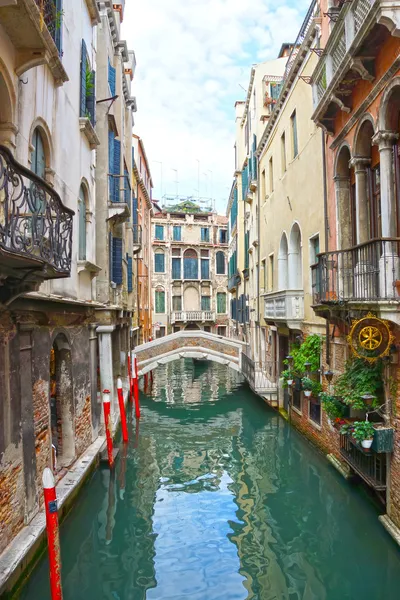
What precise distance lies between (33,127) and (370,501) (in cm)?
705

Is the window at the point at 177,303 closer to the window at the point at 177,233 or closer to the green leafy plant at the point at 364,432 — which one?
the window at the point at 177,233

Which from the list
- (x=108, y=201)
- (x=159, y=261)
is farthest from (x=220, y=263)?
(x=108, y=201)

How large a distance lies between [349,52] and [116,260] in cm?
784

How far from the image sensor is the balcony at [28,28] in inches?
185

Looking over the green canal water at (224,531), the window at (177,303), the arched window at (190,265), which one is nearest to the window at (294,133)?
the green canal water at (224,531)

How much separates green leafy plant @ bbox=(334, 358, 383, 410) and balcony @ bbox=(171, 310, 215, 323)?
98.1ft

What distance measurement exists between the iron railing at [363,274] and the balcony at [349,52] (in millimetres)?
2314

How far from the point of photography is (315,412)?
1091cm

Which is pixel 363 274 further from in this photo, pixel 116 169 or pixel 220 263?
pixel 220 263

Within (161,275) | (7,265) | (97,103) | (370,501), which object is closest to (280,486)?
(370,501)

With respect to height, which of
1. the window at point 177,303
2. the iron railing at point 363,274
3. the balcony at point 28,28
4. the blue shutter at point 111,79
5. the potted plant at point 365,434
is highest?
the blue shutter at point 111,79

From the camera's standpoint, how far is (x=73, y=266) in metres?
8.89

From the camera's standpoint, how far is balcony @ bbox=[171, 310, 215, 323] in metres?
37.3

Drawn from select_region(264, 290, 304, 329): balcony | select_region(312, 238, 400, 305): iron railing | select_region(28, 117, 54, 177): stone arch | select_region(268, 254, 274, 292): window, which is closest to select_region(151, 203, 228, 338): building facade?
select_region(268, 254, 274, 292): window
